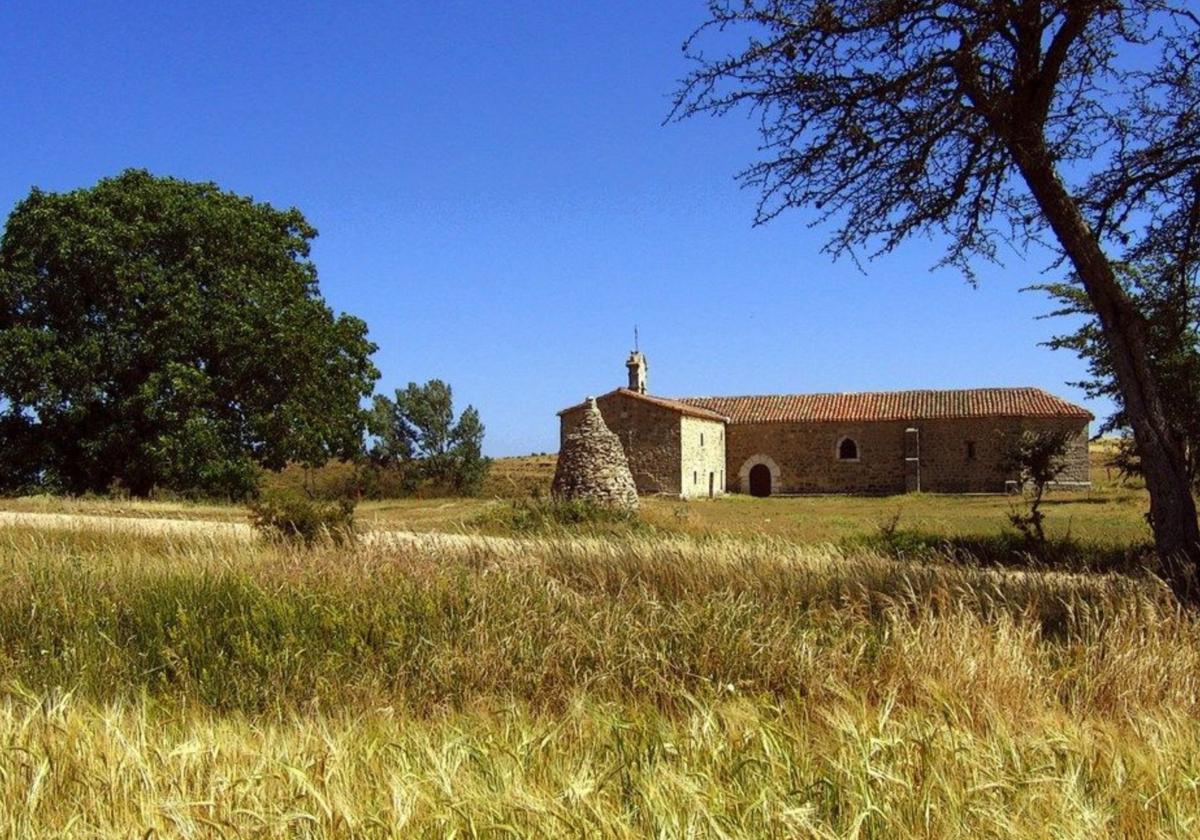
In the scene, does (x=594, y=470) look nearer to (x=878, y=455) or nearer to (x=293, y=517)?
(x=293, y=517)

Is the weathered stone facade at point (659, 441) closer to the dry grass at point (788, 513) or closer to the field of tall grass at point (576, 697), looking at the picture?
the dry grass at point (788, 513)

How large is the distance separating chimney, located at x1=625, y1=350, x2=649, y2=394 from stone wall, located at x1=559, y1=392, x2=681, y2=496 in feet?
9.65

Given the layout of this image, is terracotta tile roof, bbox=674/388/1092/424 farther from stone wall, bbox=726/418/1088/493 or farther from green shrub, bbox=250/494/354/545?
green shrub, bbox=250/494/354/545

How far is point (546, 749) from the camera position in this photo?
3.55m

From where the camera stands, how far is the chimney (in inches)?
1802

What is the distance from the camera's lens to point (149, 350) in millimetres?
25984

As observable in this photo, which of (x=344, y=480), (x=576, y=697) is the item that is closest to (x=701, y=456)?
(x=344, y=480)

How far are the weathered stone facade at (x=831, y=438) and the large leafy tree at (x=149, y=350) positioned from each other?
16.4m

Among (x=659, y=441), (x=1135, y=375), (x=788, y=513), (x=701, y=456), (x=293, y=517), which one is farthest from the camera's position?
(x=701, y=456)

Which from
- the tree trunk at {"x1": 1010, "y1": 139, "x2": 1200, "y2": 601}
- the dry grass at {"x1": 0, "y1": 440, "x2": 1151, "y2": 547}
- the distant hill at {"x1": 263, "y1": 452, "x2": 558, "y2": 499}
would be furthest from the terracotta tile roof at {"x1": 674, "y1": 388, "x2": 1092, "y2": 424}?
the tree trunk at {"x1": 1010, "y1": 139, "x2": 1200, "y2": 601}

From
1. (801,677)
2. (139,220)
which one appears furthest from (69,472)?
(801,677)

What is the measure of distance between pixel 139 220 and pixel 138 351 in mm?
3700

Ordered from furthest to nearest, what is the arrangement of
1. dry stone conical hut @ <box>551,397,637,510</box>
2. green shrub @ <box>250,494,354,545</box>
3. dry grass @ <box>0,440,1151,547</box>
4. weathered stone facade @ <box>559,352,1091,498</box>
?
weathered stone facade @ <box>559,352,1091,498</box> → dry stone conical hut @ <box>551,397,637,510</box> → dry grass @ <box>0,440,1151,547</box> → green shrub @ <box>250,494,354,545</box>

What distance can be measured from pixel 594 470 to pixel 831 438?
2435cm
